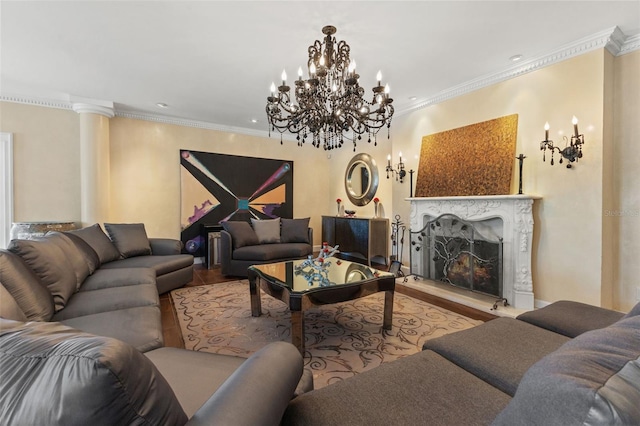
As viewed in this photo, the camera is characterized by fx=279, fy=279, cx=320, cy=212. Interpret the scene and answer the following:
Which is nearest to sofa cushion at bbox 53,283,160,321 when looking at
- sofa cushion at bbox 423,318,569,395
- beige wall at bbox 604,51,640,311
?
sofa cushion at bbox 423,318,569,395

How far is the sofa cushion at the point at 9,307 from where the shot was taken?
1317 millimetres

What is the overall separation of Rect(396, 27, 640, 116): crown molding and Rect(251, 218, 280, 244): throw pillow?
3427 mm

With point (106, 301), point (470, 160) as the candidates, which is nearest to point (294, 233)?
point (470, 160)

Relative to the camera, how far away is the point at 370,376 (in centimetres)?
116

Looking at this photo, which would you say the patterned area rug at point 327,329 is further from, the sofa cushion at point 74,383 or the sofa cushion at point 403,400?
the sofa cushion at point 74,383

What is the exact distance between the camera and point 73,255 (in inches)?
93.3

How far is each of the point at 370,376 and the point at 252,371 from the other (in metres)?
0.56

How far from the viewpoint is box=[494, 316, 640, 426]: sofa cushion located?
18.2 inches

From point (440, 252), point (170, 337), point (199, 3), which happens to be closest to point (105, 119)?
point (199, 3)

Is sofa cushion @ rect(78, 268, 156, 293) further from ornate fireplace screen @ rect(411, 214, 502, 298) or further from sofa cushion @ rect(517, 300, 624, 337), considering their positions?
ornate fireplace screen @ rect(411, 214, 502, 298)

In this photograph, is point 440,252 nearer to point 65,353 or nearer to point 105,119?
point 65,353

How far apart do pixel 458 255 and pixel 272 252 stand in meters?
2.59

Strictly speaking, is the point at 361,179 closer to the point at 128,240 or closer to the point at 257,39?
the point at 257,39

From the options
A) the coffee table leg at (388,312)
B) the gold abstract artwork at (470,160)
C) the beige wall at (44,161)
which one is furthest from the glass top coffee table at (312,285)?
the beige wall at (44,161)
